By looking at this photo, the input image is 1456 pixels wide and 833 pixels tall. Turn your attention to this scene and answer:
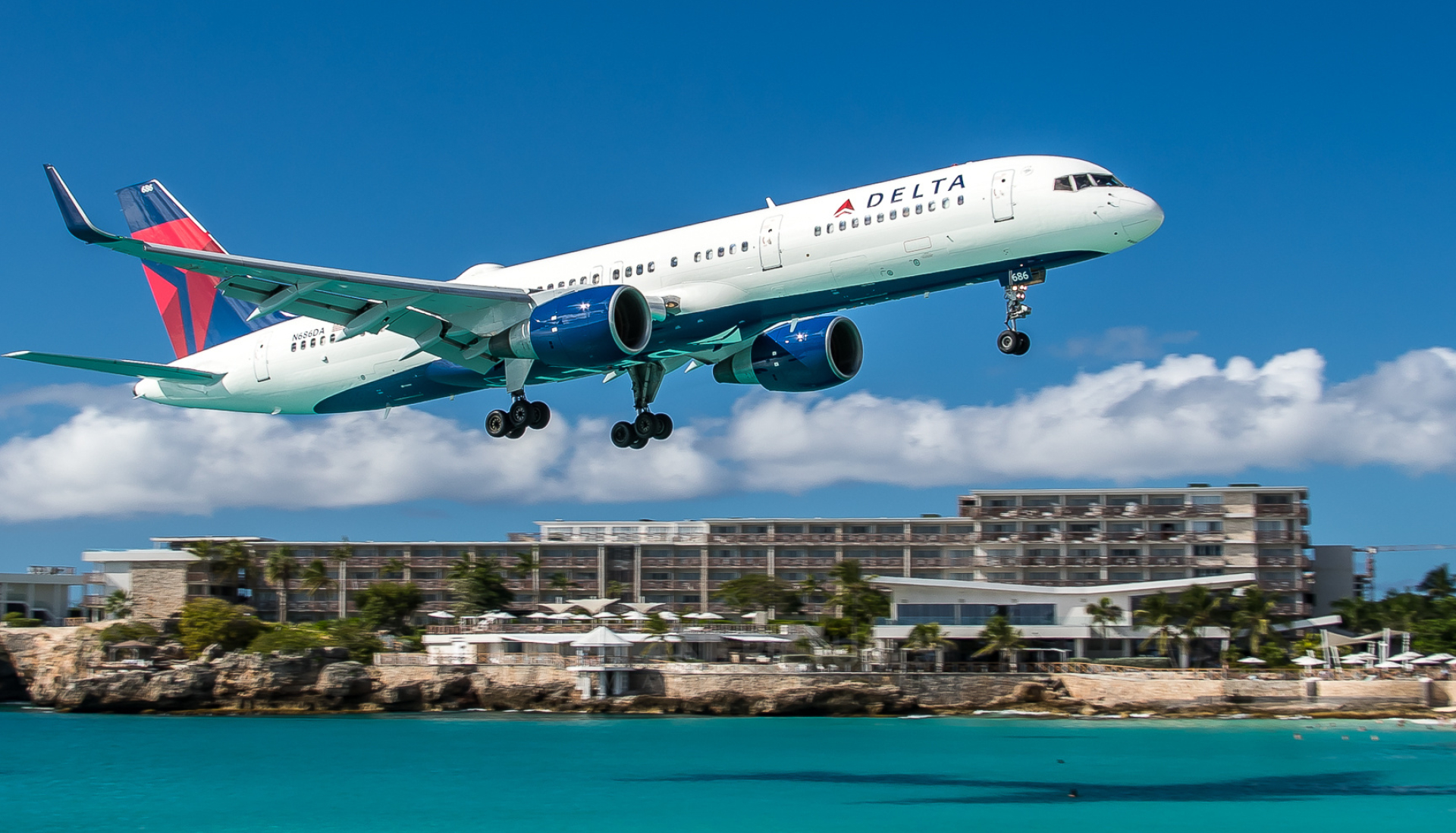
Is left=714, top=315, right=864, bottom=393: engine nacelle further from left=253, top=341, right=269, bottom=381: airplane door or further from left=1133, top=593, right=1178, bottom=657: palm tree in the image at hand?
left=1133, top=593, right=1178, bottom=657: palm tree

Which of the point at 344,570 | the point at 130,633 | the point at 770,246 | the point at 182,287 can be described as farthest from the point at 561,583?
the point at 770,246

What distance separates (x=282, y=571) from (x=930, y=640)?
60.5 m

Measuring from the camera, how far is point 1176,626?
3659 inches

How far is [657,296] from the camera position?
3406 cm

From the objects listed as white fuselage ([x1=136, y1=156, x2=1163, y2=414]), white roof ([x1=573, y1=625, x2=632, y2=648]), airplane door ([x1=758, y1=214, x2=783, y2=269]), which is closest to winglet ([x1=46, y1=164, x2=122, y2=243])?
white fuselage ([x1=136, y1=156, x2=1163, y2=414])

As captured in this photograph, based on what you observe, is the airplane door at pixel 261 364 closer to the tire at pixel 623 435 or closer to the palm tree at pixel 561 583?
the tire at pixel 623 435

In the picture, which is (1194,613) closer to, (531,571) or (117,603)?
(531,571)

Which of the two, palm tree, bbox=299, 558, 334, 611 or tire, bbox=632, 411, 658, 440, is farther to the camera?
palm tree, bbox=299, 558, 334, 611

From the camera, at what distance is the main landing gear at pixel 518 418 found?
125ft

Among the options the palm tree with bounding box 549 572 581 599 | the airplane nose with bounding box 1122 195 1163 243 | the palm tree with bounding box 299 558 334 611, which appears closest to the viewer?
the airplane nose with bounding box 1122 195 1163 243

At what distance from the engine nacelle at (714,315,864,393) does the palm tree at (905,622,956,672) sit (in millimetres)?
58442

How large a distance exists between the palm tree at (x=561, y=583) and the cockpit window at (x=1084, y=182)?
95.2 m

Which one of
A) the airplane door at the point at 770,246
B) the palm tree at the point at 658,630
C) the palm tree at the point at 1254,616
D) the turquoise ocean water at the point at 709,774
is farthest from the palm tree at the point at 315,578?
the airplane door at the point at 770,246

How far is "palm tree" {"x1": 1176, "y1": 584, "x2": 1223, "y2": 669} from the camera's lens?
9175 cm
